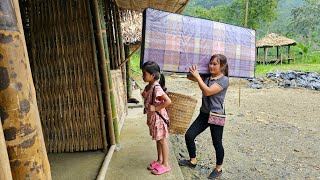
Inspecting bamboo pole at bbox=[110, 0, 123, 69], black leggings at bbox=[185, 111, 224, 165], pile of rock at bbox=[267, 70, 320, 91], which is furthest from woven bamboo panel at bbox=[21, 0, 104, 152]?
pile of rock at bbox=[267, 70, 320, 91]

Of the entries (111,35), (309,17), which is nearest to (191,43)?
(111,35)

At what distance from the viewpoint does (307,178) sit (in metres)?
4.04

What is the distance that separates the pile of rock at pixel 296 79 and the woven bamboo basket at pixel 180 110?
11.4m

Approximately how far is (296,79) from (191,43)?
43.9 feet

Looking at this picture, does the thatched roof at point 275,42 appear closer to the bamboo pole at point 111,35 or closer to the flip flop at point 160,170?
the bamboo pole at point 111,35

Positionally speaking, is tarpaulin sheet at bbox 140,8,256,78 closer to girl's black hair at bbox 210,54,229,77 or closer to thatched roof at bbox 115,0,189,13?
girl's black hair at bbox 210,54,229,77

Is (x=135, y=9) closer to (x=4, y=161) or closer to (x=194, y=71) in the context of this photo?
(x=194, y=71)

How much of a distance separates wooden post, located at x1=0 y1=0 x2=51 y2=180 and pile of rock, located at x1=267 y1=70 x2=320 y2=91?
13855mm

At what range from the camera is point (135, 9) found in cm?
507

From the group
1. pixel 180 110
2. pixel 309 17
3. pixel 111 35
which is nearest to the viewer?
pixel 180 110

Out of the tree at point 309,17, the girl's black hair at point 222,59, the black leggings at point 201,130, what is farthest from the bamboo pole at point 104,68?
the tree at point 309,17

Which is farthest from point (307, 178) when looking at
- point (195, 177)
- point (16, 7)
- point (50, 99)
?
point (16, 7)

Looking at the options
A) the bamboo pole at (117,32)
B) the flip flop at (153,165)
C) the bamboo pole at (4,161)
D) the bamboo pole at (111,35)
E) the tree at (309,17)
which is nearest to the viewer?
the bamboo pole at (4,161)

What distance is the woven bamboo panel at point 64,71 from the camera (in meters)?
3.30
